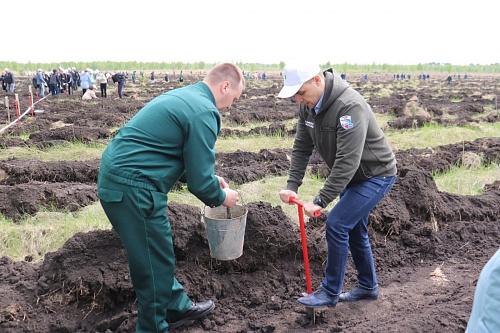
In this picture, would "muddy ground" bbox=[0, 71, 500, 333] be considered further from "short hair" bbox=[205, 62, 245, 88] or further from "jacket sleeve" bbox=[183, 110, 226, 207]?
"short hair" bbox=[205, 62, 245, 88]

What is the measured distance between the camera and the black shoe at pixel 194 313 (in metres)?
3.54

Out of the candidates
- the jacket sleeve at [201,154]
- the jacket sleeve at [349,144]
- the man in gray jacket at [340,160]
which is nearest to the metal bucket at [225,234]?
the man in gray jacket at [340,160]

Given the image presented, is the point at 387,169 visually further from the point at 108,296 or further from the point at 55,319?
the point at 55,319

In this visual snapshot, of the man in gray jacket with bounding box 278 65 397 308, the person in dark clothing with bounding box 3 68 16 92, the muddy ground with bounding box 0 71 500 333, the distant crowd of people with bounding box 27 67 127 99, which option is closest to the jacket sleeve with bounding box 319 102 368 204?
the man in gray jacket with bounding box 278 65 397 308

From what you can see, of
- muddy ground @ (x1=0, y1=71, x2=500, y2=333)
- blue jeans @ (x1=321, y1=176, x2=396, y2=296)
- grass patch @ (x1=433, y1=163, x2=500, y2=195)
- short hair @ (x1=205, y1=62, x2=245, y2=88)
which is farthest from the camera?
grass patch @ (x1=433, y1=163, x2=500, y2=195)

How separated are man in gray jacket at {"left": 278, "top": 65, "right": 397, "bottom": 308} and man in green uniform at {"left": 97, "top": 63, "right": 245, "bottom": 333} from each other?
2.05 feet

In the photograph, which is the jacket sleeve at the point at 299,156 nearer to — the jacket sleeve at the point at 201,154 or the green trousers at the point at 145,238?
the jacket sleeve at the point at 201,154

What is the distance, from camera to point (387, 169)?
3484 mm

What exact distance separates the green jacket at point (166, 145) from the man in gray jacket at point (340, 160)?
679mm

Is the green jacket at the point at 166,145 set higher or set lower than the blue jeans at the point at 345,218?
higher

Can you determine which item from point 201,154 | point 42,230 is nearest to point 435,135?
point 42,230

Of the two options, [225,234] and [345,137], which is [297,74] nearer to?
[345,137]

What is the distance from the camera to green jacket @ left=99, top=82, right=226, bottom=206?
2.82 meters

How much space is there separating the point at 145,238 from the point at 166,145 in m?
0.64
